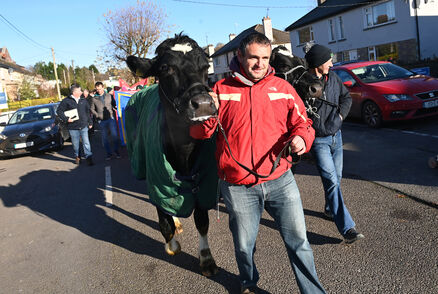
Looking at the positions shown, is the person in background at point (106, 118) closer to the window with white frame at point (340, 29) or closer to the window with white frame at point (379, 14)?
the window with white frame at point (379, 14)

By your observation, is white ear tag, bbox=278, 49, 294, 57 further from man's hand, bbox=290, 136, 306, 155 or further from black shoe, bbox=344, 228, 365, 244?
black shoe, bbox=344, 228, 365, 244

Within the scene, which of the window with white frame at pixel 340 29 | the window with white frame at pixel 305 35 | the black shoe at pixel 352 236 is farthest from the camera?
the window with white frame at pixel 305 35

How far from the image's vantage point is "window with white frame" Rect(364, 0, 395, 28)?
23.5 metres

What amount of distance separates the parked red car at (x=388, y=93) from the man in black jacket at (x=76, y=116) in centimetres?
667

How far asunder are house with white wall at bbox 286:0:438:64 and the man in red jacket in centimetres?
2080

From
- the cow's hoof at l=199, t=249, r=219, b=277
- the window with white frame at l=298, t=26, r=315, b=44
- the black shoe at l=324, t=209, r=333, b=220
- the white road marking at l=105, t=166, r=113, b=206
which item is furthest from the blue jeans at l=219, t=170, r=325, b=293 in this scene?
the window with white frame at l=298, t=26, r=315, b=44

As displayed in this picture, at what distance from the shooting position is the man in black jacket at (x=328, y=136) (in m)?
3.47

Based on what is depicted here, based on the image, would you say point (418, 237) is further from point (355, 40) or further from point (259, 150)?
point (355, 40)

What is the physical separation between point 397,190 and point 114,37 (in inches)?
1236

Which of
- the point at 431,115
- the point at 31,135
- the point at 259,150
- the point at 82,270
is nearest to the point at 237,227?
the point at 259,150

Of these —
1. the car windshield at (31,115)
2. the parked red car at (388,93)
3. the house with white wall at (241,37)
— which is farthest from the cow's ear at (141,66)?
the house with white wall at (241,37)

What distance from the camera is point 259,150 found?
2.32m

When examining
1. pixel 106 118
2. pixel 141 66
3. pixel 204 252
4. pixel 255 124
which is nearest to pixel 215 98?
pixel 255 124

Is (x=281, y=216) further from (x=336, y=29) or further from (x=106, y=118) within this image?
(x=336, y=29)
